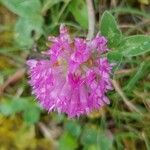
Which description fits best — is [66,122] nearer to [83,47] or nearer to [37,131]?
[37,131]

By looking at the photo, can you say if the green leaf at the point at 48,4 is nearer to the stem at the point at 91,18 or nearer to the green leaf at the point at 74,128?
the stem at the point at 91,18

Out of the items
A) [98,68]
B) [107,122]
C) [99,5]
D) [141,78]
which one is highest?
[99,5]

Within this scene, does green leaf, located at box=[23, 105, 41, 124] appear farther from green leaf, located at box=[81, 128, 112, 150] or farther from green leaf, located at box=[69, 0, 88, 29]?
green leaf, located at box=[69, 0, 88, 29]

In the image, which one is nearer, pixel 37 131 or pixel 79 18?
pixel 79 18

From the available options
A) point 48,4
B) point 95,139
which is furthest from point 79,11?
point 95,139

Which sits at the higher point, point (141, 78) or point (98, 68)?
point (98, 68)

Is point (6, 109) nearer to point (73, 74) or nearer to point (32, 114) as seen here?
point (32, 114)

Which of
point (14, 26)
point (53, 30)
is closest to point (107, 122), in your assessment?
point (53, 30)
